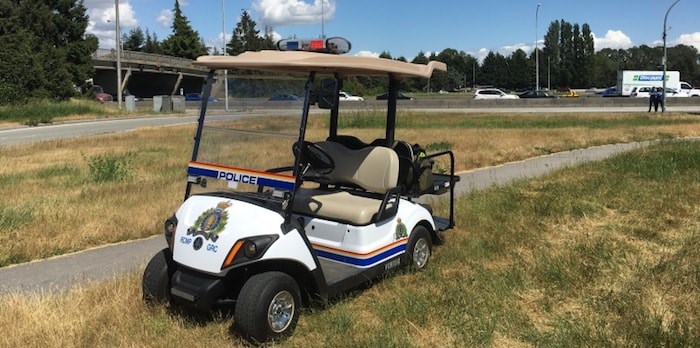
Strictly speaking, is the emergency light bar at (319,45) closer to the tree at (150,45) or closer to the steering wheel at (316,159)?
the steering wheel at (316,159)

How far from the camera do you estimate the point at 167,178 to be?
1065cm

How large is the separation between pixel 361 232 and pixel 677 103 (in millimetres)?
43818

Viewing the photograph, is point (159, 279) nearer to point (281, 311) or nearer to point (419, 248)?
point (281, 311)

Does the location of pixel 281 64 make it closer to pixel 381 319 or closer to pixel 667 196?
pixel 381 319

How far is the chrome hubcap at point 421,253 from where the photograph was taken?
17.1 ft

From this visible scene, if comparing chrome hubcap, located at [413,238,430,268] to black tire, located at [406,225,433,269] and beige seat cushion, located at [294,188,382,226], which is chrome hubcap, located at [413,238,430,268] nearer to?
black tire, located at [406,225,433,269]

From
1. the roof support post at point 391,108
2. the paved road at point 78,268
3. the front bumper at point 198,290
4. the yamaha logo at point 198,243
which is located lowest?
the paved road at point 78,268

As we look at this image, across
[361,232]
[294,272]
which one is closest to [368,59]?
[361,232]

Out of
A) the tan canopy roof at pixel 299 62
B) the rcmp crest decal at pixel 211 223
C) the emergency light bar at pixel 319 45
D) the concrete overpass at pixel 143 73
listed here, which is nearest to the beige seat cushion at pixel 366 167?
the tan canopy roof at pixel 299 62

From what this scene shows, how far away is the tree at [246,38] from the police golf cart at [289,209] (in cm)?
9274

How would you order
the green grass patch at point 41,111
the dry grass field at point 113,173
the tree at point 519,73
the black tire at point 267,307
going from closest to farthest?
the black tire at point 267,307, the dry grass field at point 113,173, the green grass patch at point 41,111, the tree at point 519,73

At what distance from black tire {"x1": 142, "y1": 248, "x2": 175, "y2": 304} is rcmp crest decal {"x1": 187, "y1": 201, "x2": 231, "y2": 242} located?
1.51 ft

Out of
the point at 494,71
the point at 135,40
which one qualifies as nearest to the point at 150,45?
the point at 135,40

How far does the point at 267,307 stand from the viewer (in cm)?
363
